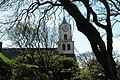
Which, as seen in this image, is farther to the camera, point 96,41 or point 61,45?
point 61,45

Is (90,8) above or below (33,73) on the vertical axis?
above

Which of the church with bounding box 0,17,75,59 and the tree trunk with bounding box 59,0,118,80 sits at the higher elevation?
the tree trunk with bounding box 59,0,118,80

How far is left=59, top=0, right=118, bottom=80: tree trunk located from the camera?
13234mm

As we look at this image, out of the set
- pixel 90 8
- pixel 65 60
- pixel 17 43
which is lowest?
pixel 65 60

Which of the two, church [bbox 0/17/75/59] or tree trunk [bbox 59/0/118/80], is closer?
tree trunk [bbox 59/0/118/80]

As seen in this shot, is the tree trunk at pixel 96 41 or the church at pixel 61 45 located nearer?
the tree trunk at pixel 96 41

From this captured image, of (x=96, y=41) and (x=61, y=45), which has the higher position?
(x=96, y=41)

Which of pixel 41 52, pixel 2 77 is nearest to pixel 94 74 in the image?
pixel 2 77

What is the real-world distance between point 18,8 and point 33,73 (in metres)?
11.9

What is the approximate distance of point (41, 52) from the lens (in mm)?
48562

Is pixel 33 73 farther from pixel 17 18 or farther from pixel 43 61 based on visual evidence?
pixel 43 61

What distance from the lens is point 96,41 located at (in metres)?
13.5

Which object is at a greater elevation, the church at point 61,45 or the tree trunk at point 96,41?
the tree trunk at point 96,41

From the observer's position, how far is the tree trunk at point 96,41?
43.4 ft
